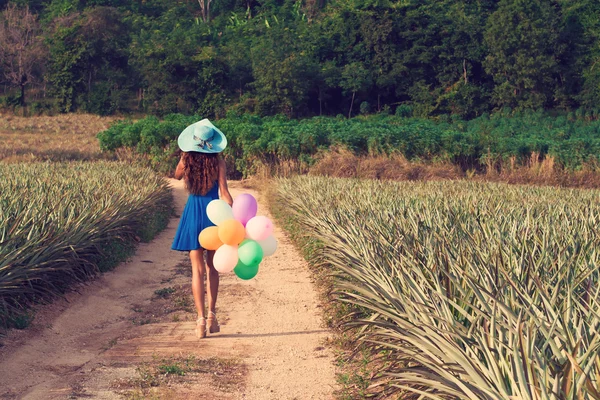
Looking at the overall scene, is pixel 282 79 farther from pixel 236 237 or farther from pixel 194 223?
pixel 236 237

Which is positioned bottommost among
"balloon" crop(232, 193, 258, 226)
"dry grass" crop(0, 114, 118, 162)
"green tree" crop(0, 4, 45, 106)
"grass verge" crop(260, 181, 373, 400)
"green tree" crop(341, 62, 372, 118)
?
"grass verge" crop(260, 181, 373, 400)

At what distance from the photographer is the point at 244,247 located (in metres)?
5.56

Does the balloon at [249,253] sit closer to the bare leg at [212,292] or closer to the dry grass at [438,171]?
the bare leg at [212,292]

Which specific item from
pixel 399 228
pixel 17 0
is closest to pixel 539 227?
pixel 399 228

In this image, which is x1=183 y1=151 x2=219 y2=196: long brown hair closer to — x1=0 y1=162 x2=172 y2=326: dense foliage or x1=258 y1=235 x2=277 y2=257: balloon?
x1=258 y1=235 x2=277 y2=257: balloon

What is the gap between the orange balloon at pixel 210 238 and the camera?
5.64 metres

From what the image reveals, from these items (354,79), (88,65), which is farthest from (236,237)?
(88,65)

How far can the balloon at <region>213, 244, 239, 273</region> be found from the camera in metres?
5.55

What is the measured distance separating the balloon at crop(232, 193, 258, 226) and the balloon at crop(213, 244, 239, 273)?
27 cm

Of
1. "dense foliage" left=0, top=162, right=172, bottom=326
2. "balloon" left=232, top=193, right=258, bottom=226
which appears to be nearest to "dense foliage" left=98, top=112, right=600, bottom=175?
"dense foliage" left=0, top=162, right=172, bottom=326

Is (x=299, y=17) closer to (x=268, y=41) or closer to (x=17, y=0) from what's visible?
(x=268, y=41)

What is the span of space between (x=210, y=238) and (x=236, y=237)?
0.23 metres

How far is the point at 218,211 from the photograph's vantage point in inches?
220

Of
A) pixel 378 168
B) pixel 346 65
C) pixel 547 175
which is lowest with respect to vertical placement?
pixel 547 175
